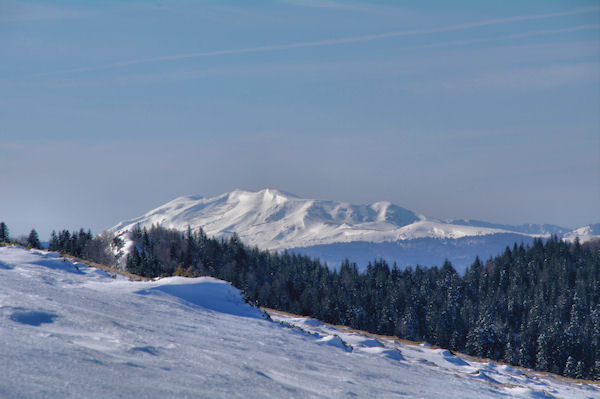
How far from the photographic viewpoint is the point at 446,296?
15675cm

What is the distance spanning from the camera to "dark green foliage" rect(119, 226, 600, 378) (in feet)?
383

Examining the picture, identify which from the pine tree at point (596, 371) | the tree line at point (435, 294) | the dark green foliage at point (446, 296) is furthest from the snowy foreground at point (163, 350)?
the pine tree at point (596, 371)

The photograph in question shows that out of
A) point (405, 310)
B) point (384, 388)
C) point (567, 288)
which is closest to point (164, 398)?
point (384, 388)

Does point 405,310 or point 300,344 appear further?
point 405,310

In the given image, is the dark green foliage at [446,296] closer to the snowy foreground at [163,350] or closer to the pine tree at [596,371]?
the pine tree at [596,371]

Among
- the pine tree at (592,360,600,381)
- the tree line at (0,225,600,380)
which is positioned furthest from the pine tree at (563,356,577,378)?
the pine tree at (592,360,600,381)

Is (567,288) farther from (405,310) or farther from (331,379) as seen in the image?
(331,379)

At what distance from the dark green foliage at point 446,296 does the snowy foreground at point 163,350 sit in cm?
6800

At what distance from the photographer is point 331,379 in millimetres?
16969

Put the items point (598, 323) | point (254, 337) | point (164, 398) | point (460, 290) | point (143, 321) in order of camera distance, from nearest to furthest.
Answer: point (164, 398) < point (143, 321) < point (254, 337) < point (598, 323) < point (460, 290)

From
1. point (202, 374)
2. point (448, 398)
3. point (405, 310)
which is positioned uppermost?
point (202, 374)

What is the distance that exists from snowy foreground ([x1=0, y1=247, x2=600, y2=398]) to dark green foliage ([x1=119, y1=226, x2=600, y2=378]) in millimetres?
67995

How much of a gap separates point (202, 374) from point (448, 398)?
8498 millimetres

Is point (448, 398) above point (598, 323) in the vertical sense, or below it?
above
